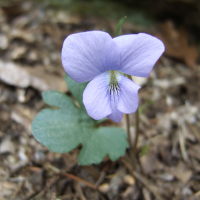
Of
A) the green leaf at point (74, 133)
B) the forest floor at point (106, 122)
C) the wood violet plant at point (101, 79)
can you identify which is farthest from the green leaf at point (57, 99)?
the forest floor at point (106, 122)

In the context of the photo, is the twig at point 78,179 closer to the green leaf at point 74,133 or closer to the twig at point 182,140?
the green leaf at point 74,133

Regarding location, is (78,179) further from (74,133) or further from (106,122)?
(106,122)

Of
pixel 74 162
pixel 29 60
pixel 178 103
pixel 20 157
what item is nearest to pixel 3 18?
pixel 29 60

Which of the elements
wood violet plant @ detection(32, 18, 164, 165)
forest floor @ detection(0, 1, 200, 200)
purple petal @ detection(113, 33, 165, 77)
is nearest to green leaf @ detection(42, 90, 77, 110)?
wood violet plant @ detection(32, 18, 164, 165)

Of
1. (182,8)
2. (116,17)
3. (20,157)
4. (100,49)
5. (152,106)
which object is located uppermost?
(100,49)

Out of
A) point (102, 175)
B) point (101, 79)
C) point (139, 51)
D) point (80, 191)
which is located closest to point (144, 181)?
point (102, 175)

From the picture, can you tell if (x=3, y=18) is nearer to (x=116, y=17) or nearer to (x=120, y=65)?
(x=116, y=17)
